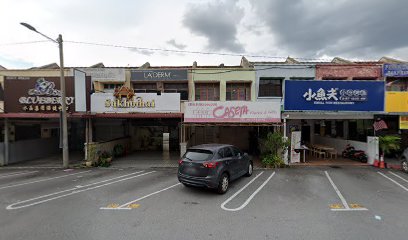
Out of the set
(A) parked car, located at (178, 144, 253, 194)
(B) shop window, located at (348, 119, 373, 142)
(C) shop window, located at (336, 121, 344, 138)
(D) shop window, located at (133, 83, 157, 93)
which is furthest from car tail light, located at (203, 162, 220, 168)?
(C) shop window, located at (336, 121, 344, 138)

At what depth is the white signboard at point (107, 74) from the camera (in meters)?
15.9

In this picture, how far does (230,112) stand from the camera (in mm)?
13086

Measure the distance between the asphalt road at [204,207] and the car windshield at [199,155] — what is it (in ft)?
4.54

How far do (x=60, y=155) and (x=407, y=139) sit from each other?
27273 mm

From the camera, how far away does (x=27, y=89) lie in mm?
12953

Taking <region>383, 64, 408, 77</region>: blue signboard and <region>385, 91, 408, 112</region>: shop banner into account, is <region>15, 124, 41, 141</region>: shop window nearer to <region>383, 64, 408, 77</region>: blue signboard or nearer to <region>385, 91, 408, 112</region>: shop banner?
<region>385, 91, 408, 112</region>: shop banner

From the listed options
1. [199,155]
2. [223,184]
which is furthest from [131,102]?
[223,184]

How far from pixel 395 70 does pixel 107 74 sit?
70.7 feet

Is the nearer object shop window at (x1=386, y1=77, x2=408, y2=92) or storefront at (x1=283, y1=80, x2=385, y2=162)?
storefront at (x1=283, y1=80, x2=385, y2=162)

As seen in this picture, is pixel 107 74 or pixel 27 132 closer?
pixel 27 132

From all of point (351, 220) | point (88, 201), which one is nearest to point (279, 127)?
point (351, 220)

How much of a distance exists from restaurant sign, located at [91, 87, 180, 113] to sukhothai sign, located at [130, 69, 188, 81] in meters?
3.14

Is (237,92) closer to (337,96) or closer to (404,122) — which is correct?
(337,96)

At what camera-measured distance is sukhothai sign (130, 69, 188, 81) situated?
1582 cm
